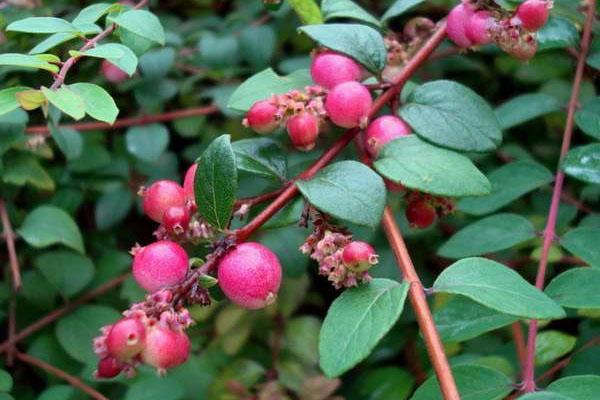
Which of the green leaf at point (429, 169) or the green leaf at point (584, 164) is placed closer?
the green leaf at point (429, 169)

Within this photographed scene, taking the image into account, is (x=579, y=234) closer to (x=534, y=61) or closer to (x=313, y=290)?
(x=534, y=61)

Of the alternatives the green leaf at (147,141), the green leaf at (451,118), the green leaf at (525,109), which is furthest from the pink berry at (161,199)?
the green leaf at (525,109)

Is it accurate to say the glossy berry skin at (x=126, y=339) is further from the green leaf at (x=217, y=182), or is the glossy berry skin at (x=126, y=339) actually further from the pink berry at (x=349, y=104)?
the pink berry at (x=349, y=104)

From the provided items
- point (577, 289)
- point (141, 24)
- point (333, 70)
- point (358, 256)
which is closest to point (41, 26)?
point (141, 24)

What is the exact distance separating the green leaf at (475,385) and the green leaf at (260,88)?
44 cm

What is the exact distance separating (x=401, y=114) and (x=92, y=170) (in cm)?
71

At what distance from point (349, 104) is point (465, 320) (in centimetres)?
30

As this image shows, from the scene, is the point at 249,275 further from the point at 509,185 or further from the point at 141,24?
the point at 509,185

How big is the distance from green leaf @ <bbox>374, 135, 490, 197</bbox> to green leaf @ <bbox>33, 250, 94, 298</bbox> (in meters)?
0.64

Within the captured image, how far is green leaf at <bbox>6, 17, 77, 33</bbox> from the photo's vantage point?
35.5 inches

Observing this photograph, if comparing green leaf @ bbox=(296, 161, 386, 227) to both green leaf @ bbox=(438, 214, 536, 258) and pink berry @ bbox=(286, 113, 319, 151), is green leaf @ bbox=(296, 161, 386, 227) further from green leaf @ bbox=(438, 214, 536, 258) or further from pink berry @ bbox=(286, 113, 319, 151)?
green leaf @ bbox=(438, 214, 536, 258)

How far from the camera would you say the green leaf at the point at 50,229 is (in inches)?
48.2

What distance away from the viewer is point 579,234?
3.52 ft

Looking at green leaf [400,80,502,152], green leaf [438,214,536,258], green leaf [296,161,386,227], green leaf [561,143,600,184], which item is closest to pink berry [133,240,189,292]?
green leaf [296,161,386,227]
